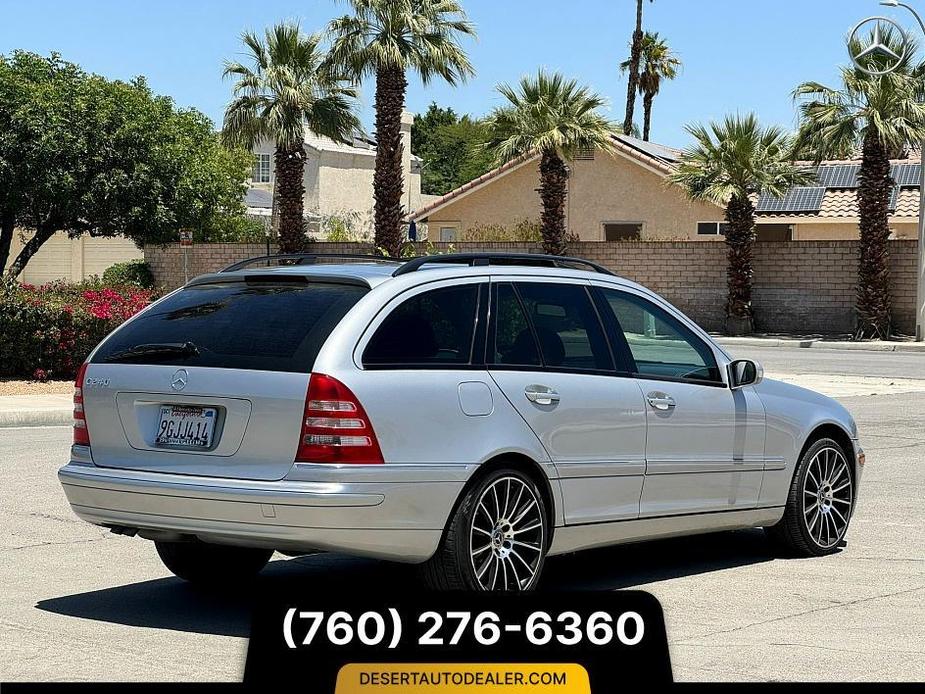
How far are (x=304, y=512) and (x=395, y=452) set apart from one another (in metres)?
0.47

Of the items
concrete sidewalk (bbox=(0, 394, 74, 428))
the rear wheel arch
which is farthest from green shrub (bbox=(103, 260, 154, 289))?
the rear wheel arch

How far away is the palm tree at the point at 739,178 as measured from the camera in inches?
1607

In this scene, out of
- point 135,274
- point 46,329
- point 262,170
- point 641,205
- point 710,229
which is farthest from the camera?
point 262,170

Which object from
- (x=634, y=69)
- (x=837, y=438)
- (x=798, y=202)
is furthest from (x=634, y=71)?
(x=837, y=438)

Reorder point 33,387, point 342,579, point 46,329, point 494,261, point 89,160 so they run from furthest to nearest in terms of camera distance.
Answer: point 89,160 < point 46,329 < point 33,387 < point 342,579 < point 494,261

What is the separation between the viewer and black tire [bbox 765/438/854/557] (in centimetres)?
852

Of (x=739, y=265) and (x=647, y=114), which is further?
(x=647, y=114)

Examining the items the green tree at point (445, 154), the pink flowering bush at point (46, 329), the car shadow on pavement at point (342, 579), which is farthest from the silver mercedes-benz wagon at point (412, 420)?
the green tree at point (445, 154)

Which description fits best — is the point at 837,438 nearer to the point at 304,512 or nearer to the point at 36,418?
the point at 304,512

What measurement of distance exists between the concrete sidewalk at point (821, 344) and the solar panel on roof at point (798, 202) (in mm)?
11145

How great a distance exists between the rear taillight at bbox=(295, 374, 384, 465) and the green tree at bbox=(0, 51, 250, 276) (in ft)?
144

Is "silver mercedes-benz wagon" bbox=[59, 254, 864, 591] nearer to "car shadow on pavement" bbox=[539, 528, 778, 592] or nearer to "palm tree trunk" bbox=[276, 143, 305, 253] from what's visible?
"car shadow on pavement" bbox=[539, 528, 778, 592]

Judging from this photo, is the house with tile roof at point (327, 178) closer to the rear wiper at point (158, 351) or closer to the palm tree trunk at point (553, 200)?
the palm tree trunk at point (553, 200)

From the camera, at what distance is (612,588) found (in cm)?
743
